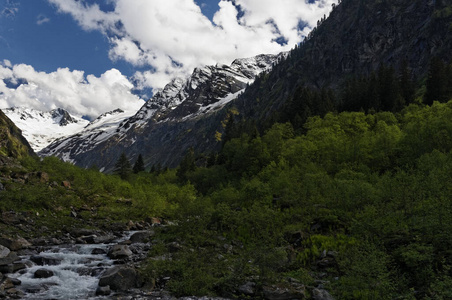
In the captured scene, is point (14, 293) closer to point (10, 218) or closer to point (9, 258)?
point (9, 258)

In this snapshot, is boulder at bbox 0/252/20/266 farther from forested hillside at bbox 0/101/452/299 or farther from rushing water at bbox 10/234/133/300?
forested hillside at bbox 0/101/452/299

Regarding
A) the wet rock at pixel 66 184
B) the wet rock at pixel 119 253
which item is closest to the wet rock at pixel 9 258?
the wet rock at pixel 119 253

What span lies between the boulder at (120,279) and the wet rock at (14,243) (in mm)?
9304

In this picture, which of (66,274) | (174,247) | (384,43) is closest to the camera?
(66,274)

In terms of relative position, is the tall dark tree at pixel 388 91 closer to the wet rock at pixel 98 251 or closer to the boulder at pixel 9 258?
the wet rock at pixel 98 251

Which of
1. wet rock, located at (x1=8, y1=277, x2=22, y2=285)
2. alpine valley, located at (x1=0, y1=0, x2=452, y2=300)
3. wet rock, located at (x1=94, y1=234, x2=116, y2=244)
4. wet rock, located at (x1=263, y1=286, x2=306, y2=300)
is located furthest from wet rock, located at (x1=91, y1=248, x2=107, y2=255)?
wet rock, located at (x1=263, y1=286, x2=306, y2=300)

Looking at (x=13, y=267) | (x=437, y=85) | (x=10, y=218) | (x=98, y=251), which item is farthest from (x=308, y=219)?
(x=437, y=85)

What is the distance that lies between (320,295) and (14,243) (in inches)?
849

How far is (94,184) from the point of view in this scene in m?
51.0

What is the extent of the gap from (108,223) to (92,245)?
33.7 feet

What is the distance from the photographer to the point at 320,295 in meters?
15.2

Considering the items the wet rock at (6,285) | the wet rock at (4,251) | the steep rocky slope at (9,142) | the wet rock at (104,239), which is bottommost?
the wet rock at (6,285)

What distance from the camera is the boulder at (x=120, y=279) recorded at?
16.7 m

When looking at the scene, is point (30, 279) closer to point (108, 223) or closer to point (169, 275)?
point (169, 275)
